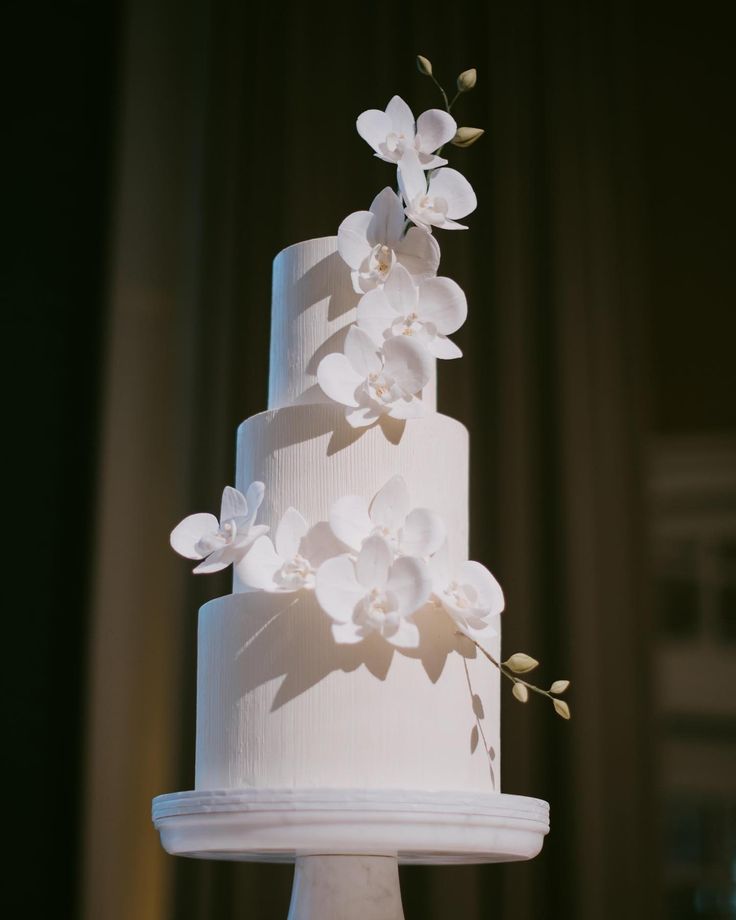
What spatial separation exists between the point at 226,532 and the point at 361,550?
0.16 meters

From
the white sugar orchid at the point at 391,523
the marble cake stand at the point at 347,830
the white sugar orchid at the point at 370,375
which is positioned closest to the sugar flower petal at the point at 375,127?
the white sugar orchid at the point at 370,375

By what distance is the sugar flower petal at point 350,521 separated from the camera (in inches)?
45.4

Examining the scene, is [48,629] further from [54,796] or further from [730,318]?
[730,318]

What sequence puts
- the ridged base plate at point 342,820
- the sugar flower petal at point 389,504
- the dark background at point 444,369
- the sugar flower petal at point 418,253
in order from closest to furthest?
the ridged base plate at point 342,820, the sugar flower petal at point 389,504, the sugar flower petal at point 418,253, the dark background at point 444,369

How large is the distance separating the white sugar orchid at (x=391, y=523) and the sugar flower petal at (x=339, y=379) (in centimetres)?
10

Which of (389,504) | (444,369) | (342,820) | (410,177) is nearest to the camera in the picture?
(342,820)

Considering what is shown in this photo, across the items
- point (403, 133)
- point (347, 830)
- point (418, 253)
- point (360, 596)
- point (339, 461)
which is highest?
point (403, 133)

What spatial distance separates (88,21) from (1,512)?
1.16m

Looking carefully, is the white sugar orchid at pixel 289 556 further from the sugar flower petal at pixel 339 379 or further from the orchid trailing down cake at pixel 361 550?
the sugar flower petal at pixel 339 379

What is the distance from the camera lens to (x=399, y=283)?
1.24 m

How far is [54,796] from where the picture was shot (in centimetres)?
240

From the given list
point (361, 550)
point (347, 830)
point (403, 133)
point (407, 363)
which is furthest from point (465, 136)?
point (347, 830)

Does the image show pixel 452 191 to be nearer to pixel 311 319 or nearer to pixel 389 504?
pixel 311 319

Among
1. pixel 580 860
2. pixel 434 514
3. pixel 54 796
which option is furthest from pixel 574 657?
pixel 434 514
